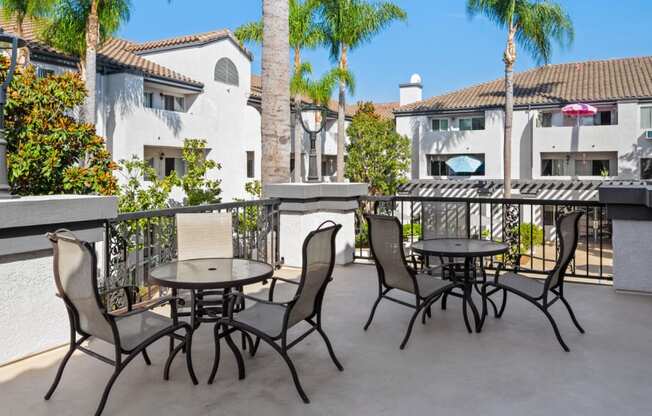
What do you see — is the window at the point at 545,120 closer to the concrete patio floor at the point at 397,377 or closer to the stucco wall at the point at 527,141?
the stucco wall at the point at 527,141

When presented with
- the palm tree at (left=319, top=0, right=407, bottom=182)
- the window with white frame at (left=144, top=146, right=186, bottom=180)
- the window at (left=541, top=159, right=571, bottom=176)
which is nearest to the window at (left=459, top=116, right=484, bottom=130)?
the window at (left=541, top=159, right=571, bottom=176)

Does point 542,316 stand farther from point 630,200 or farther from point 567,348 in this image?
point 630,200

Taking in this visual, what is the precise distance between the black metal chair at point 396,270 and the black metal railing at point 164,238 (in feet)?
7.36

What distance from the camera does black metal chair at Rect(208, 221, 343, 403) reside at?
147 inches

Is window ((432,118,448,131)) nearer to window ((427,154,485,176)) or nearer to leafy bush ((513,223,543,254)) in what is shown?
window ((427,154,485,176))

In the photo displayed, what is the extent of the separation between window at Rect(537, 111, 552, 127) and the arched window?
58.3ft

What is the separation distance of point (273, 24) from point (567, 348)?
6.73 m

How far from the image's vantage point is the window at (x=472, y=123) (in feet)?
111

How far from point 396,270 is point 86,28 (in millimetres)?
17720

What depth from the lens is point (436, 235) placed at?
6.84m

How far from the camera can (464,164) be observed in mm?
33062

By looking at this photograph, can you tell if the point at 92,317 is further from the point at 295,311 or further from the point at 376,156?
the point at 376,156

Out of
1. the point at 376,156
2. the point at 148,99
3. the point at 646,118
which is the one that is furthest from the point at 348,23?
the point at 646,118

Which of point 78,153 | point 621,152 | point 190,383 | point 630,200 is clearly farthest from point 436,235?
point 621,152
